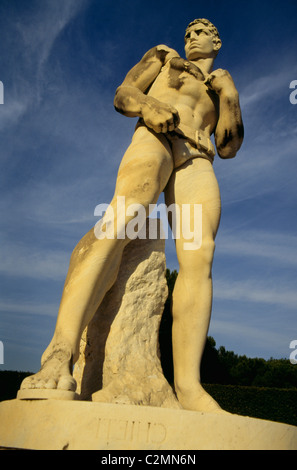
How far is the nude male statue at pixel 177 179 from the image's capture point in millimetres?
2920

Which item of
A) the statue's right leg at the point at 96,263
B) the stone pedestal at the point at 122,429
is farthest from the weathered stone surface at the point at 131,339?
the stone pedestal at the point at 122,429

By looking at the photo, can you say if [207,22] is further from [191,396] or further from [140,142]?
[191,396]

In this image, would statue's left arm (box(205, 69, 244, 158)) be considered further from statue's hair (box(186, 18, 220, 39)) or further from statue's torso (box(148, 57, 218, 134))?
statue's hair (box(186, 18, 220, 39))

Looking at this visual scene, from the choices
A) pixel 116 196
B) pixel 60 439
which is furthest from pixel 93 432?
pixel 116 196

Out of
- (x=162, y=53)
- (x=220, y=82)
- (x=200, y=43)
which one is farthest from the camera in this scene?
(x=200, y=43)

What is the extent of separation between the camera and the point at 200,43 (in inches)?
171

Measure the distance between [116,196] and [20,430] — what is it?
174 centimetres

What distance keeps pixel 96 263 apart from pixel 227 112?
1928 mm

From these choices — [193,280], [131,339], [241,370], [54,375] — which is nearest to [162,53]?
[193,280]

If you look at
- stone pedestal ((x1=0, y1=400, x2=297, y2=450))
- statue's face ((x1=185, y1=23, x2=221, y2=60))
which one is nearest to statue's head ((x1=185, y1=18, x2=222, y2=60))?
statue's face ((x1=185, y1=23, x2=221, y2=60))

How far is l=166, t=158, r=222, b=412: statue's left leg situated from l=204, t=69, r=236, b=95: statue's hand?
2.26 ft

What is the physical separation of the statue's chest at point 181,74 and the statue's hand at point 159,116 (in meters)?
0.49

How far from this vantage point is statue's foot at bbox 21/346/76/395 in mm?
2480

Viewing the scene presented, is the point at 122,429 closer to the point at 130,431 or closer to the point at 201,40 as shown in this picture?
the point at 130,431
